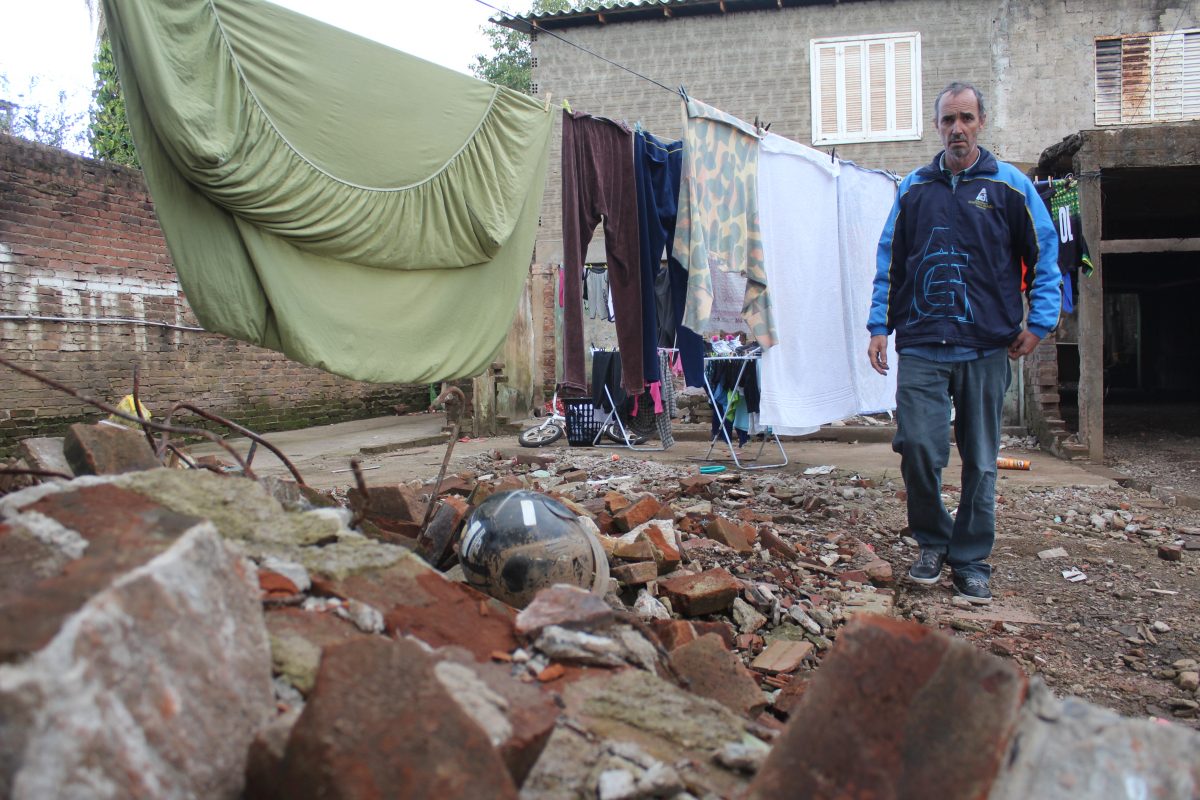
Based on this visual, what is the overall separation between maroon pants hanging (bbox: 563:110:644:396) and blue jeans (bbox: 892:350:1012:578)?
1.37 meters

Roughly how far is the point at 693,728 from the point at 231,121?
2448 millimetres

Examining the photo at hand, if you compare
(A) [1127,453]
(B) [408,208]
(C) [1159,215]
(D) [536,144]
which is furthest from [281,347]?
(C) [1159,215]

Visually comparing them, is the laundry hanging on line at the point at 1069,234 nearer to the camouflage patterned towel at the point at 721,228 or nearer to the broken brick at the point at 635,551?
the camouflage patterned towel at the point at 721,228

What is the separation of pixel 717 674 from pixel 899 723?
0.77 meters

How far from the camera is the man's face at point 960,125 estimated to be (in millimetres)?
3373

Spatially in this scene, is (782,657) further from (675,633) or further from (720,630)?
(675,633)

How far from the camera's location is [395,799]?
3.36 feet

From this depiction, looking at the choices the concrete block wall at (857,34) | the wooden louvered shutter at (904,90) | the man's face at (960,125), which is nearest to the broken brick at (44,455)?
the man's face at (960,125)

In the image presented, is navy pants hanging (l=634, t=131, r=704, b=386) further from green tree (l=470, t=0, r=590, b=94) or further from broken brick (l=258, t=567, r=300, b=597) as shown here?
green tree (l=470, t=0, r=590, b=94)

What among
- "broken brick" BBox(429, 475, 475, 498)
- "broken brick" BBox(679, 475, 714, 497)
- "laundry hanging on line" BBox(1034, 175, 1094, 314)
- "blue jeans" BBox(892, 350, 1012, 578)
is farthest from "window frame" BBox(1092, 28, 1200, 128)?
"broken brick" BBox(429, 475, 475, 498)

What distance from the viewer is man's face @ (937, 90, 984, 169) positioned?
133 inches

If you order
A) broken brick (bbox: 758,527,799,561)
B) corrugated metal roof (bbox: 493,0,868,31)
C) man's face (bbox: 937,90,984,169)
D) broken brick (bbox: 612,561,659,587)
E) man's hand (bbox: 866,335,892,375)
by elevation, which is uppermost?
corrugated metal roof (bbox: 493,0,868,31)

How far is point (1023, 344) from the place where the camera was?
3338mm

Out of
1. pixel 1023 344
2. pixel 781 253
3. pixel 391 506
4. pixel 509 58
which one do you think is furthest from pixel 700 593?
pixel 509 58
